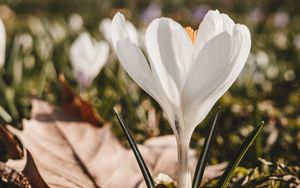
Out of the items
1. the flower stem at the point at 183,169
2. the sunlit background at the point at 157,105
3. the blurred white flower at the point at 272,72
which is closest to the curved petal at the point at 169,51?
the flower stem at the point at 183,169

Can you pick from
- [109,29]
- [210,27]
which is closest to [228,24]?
[210,27]

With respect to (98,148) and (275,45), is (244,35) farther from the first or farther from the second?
(275,45)

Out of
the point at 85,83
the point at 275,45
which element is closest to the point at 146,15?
the point at 275,45

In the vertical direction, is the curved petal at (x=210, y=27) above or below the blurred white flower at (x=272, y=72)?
above

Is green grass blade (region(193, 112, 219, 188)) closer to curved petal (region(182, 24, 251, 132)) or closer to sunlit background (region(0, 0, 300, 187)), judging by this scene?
curved petal (region(182, 24, 251, 132))

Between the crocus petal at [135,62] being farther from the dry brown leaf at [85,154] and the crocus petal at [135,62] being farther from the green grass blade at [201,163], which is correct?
the dry brown leaf at [85,154]

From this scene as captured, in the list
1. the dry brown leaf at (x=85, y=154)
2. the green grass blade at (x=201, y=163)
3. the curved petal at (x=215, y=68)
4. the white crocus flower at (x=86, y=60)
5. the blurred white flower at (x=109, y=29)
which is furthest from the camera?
the white crocus flower at (x=86, y=60)

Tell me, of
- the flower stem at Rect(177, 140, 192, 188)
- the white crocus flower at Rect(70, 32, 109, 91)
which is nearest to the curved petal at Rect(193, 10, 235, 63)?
the flower stem at Rect(177, 140, 192, 188)

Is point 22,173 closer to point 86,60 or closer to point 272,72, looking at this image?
point 86,60
